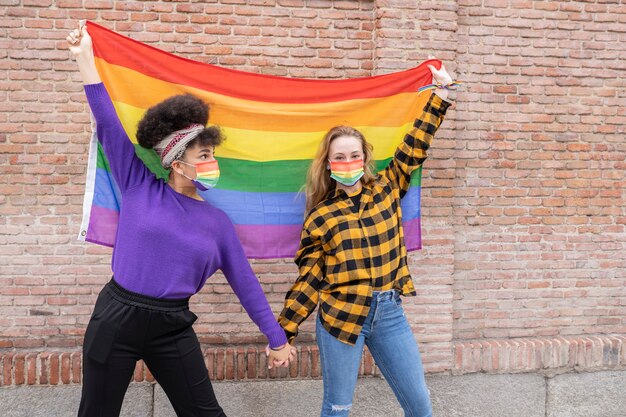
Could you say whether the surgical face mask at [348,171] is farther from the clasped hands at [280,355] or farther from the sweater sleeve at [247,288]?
the clasped hands at [280,355]

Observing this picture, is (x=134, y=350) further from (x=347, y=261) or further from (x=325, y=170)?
(x=325, y=170)

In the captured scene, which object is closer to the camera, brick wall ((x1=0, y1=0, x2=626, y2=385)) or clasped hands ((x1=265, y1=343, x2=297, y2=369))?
clasped hands ((x1=265, y1=343, x2=297, y2=369))

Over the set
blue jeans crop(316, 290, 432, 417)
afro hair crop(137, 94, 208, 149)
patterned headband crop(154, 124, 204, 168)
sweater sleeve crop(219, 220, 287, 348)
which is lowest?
blue jeans crop(316, 290, 432, 417)

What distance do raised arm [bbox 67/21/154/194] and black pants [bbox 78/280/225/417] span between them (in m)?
0.50

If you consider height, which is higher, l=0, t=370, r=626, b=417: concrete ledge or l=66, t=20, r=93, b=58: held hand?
l=66, t=20, r=93, b=58: held hand

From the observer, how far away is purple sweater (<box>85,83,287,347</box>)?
7.97ft

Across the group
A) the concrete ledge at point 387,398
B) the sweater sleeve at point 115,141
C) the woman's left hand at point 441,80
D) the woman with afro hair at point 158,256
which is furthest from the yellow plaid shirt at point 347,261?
the concrete ledge at point 387,398

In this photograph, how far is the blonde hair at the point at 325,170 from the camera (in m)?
2.89

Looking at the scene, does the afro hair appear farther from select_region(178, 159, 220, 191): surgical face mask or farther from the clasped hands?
the clasped hands

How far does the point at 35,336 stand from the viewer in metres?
3.99

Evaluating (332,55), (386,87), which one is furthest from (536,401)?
(332,55)

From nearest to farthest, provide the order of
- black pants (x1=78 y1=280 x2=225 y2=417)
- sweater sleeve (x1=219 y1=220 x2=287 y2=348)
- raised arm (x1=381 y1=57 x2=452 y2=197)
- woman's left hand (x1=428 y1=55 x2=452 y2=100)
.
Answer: black pants (x1=78 y1=280 x2=225 y2=417)
sweater sleeve (x1=219 y1=220 x2=287 y2=348)
raised arm (x1=381 y1=57 x2=452 y2=197)
woman's left hand (x1=428 y1=55 x2=452 y2=100)

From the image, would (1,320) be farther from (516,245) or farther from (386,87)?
(516,245)

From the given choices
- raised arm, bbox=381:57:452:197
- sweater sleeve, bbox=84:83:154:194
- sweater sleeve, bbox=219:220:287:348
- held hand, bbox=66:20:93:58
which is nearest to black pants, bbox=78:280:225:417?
sweater sleeve, bbox=219:220:287:348
